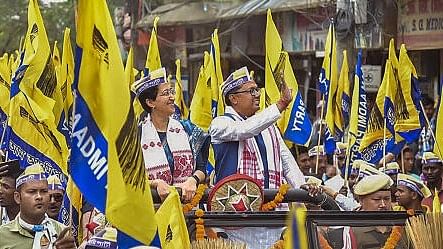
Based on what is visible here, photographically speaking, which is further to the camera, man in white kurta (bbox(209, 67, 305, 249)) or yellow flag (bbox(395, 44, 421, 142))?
yellow flag (bbox(395, 44, 421, 142))

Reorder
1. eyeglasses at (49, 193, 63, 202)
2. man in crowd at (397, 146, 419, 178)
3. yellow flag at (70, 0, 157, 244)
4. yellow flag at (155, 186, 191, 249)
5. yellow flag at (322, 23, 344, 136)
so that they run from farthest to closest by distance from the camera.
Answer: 1. man in crowd at (397, 146, 419, 178)
2. yellow flag at (322, 23, 344, 136)
3. eyeglasses at (49, 193, 63, 202)
4. yellow flag at (155, 186, 191, 249)
5. yellow flag at (70, 0, 157, 244)

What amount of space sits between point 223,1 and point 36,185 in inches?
594

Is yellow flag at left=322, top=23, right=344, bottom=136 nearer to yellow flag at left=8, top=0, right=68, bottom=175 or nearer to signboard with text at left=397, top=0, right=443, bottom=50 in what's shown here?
yellow flag at left=8, top=0, right=68, bottom=175

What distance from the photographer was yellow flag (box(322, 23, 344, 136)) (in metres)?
12.5

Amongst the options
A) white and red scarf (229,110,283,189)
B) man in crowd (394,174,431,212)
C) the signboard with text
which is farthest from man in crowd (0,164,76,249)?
the signboard with text

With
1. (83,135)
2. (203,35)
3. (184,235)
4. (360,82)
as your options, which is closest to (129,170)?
(83,135)

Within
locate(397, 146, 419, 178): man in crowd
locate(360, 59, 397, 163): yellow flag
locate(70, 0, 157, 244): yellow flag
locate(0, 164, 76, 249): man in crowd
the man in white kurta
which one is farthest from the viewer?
locate(397, 146, 419, 178): man in crowd

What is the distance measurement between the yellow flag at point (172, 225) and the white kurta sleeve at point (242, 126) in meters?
2.26

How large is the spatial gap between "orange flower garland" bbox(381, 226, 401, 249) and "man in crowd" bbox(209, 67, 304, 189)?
202 cm

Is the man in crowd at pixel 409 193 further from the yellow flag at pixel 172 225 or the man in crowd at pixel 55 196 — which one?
the yellow flag at pixel 172 225

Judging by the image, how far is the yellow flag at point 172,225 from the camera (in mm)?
5355

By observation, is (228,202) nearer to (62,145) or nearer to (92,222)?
(92,222)

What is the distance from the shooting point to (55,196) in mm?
8234

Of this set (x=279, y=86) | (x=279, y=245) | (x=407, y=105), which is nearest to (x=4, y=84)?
(x=279, y=86)
